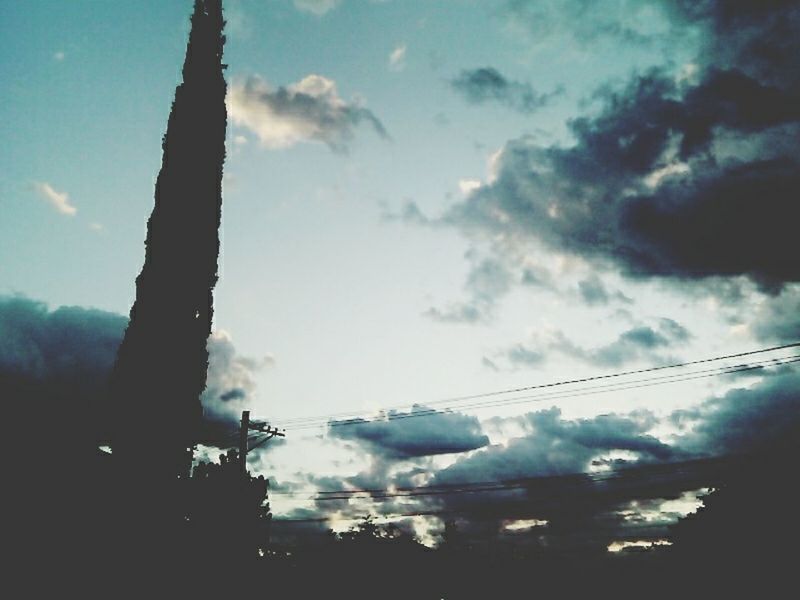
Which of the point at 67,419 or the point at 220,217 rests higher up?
the point at 220,217

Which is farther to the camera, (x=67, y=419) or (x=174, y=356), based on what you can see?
(x=174, y=356)

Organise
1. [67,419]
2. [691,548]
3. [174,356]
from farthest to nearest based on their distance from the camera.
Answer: [691,548]
[174,356]
[67,419]

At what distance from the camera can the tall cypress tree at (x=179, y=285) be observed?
58.2 ft

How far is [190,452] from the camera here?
731 inches

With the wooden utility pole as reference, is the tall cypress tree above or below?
above

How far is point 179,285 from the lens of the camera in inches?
776

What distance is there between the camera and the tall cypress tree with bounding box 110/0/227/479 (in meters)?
17.8

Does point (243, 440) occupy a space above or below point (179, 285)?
below

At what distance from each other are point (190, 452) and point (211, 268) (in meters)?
7.82

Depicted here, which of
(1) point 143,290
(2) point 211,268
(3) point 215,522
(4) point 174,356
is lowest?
(3) point 215,522

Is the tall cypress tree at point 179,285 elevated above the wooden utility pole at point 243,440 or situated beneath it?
elevated above

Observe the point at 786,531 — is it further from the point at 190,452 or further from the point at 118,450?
the point at 118,450

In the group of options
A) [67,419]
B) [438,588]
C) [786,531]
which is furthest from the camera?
[438,588]

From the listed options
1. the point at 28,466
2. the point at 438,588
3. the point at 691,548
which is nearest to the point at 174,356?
the point at 28,466
